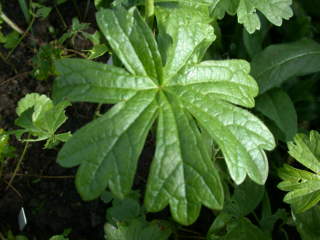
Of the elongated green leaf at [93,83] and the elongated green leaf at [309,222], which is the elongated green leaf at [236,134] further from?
the elongated green leaf at [309,222]

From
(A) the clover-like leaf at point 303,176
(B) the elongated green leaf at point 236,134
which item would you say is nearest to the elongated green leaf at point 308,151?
(A) the clover-like leaf at point 303,176

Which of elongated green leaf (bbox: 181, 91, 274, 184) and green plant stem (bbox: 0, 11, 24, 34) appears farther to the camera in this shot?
green plant stem (bbox: 0, 11, 24, 34)

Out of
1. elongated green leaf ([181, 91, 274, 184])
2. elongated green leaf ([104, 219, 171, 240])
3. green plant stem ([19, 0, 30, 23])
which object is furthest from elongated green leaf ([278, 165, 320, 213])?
green plant stem ([19, 0, 30, 23])

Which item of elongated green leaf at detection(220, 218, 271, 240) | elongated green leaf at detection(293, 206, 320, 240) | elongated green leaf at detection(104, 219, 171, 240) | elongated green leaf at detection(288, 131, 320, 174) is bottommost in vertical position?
elongated green leaf at detection(293, 206, 320, 240)

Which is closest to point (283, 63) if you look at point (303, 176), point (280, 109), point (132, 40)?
point (280, 109)

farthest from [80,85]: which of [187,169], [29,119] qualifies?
[29,119]

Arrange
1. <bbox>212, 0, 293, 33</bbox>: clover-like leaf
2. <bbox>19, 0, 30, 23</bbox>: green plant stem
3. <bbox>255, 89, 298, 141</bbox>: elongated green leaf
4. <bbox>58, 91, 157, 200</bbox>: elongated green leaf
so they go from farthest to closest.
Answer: <bbox>19, 0, 30, 23</bbox>: green plant stem → <bbox>255, 89, 298, 141</bbox>: elongated green leaf → <bbox>212, 0, 293, 33</bbox>: clover-like leaf → <bbox>58, 91, 157, 200</bbox>: elongated green leaf

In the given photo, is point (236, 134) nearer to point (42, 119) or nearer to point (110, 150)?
point (110, 150)

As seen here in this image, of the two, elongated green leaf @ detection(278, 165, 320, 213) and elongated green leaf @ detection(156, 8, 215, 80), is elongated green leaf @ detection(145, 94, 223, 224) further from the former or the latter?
elongated green leaf @ detection(278, 165, 320, 213)
